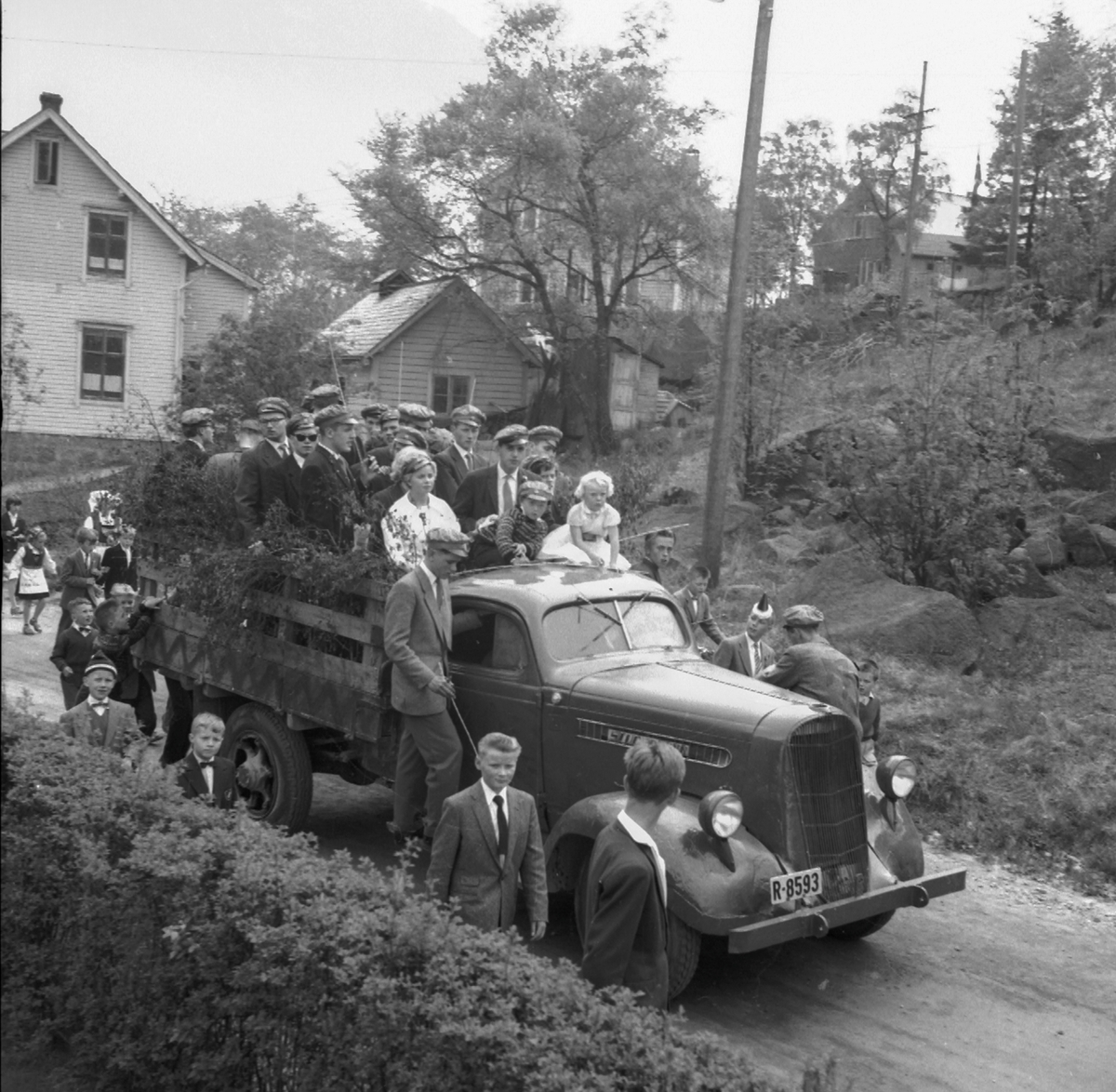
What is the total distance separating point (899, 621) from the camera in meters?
13.1

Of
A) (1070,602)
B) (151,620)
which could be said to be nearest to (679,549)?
(1070,602)

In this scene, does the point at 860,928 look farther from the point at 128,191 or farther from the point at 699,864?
the point at 128,191

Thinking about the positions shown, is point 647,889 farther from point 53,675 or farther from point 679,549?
point 679,549

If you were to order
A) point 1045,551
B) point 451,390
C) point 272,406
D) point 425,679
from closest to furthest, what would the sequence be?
point 425,679 → point 272,406 → point 1045,551 → point 451,390

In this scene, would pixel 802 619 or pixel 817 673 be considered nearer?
pixel 817 673

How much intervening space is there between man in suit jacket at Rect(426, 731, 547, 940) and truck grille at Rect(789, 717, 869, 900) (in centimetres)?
154

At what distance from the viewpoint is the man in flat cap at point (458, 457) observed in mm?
9945

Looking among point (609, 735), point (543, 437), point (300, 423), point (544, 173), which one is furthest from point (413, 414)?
point (544, 173)

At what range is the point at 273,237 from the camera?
6750cm

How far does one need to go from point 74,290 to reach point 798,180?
104ft

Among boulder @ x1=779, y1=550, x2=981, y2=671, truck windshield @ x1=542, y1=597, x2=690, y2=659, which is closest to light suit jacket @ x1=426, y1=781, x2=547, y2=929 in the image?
truck windshield @ x1=542, y1=597, x2=690, y2=659

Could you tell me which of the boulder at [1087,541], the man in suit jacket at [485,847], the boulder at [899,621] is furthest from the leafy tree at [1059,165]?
the man in suit jacket at [485,847]

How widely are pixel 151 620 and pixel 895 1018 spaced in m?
5.82

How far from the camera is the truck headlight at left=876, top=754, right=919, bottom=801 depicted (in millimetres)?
7504
